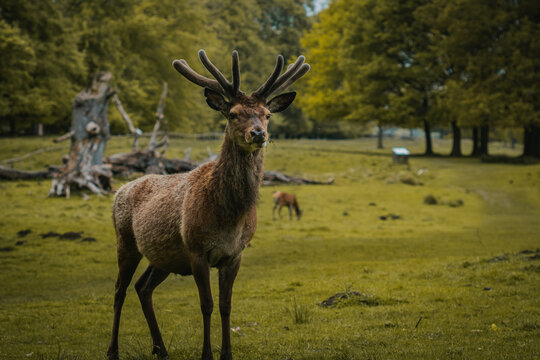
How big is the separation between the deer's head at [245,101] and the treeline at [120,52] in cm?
1242

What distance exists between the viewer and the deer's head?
5629mm

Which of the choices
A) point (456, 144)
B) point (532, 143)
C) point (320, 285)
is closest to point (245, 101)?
point (320, 285)

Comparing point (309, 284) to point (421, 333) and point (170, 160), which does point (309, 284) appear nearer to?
point (421, 333)

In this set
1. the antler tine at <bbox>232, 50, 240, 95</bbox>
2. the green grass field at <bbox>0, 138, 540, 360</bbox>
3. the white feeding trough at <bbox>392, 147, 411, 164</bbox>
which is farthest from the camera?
the white feeding trough at <bbox>392, 147, 411, 164</bbox>

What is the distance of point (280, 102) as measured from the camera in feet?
21.1

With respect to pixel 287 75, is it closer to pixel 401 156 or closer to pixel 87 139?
pixel 87 139

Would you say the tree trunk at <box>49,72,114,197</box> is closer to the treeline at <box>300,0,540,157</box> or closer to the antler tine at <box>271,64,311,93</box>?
the antler tine at <box>271,64,311,93</box>

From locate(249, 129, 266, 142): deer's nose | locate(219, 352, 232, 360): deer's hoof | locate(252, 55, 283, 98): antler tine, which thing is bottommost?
locate(219, 352, 232, 360): deer's hoof

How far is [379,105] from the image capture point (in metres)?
42.8

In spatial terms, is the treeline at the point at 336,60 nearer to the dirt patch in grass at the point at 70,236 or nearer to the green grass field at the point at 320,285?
the green grass field at the point at 320,285

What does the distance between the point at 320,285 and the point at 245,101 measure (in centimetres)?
594

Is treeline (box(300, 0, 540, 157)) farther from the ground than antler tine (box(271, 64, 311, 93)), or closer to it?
farther from the ground

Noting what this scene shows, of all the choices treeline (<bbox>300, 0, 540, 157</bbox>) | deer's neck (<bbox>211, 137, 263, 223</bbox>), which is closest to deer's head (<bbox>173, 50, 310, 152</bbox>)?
deer's neck (<bbox>211, 137, 263, 223</bbox>)

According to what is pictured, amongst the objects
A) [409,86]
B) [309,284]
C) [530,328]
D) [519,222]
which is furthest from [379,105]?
Result: [530,328]
